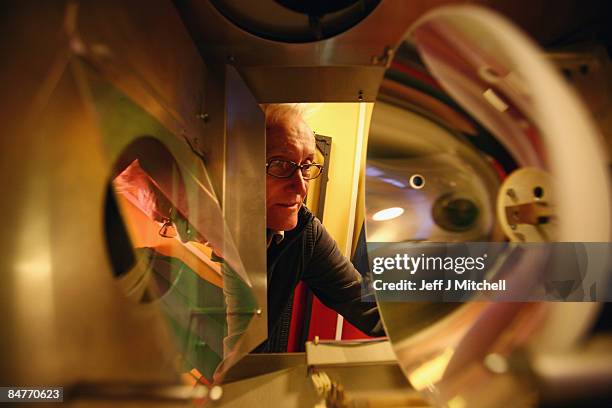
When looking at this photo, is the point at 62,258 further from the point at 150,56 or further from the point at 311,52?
the point at 311,52

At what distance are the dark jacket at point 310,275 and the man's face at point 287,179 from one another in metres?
0.04

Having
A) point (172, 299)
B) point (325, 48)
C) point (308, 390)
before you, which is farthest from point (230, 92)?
point (308, 390)

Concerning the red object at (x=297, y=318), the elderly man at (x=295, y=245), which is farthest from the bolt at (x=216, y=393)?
the red object at (x=297, y=318)

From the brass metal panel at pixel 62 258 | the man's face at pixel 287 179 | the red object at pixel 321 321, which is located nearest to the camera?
the brass metal panel at pixel 62 258

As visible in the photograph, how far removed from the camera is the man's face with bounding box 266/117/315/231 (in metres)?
0.69

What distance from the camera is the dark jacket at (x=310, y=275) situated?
0.77m

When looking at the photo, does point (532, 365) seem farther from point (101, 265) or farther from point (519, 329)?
point (101, 265)

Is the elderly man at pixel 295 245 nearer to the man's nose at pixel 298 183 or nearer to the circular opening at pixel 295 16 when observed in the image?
the man's nose at pixel 298 183

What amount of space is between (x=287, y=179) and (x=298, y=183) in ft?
0.10

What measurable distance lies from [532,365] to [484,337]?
0.18ft

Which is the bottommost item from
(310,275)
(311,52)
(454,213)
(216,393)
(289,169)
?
(216,393)

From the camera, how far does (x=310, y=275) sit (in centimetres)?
84

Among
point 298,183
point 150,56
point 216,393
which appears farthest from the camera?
point 298,183

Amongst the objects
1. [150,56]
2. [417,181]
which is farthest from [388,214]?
[150,56]
